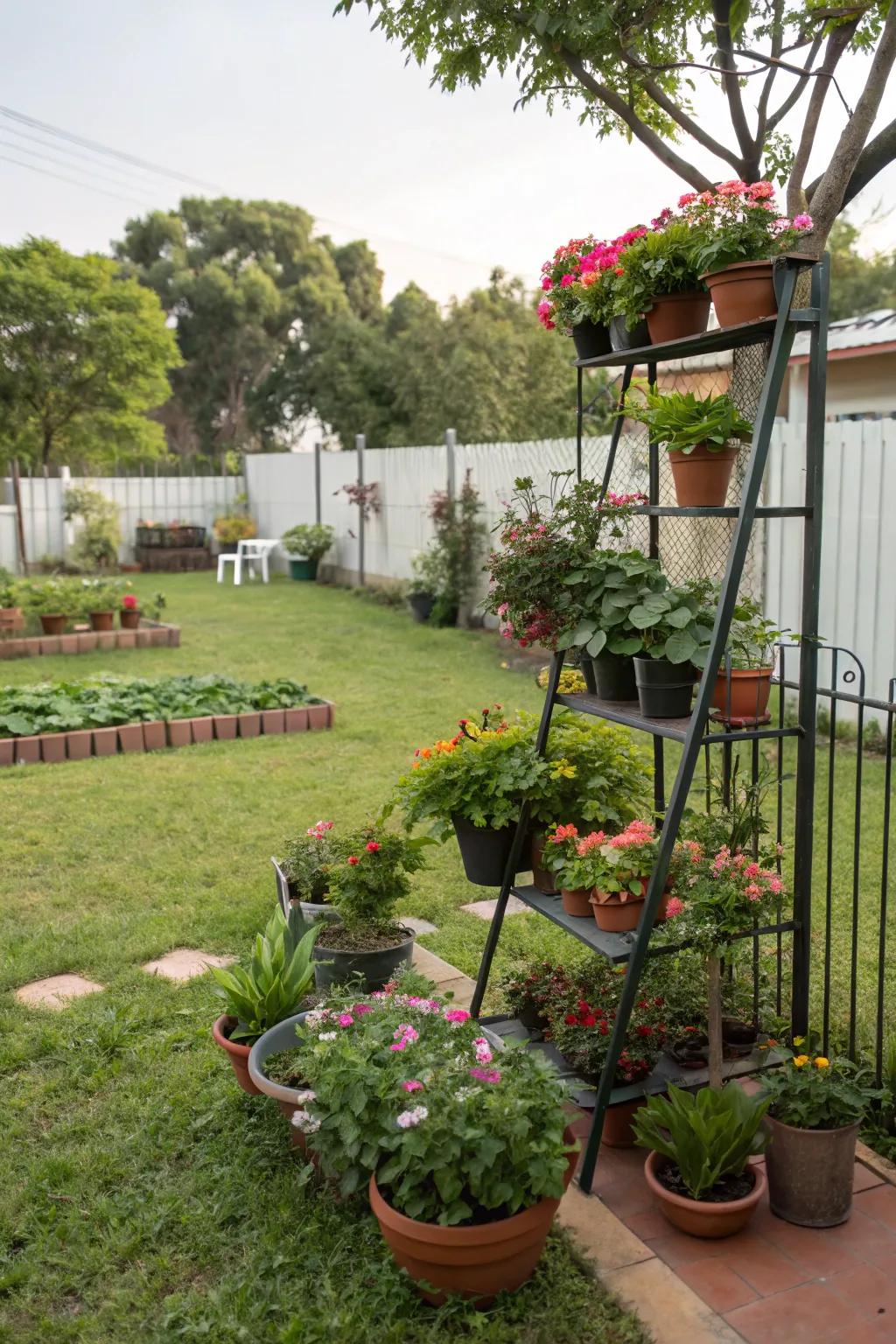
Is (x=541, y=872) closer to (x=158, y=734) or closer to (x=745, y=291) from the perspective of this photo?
(x=745, y=291)

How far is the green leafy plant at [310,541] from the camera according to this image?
1622cm

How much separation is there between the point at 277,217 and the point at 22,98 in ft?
41.1

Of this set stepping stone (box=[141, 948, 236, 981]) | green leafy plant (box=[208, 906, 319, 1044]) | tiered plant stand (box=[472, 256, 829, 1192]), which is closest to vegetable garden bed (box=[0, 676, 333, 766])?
stepping stone (box=[141, 948, 236, 981])

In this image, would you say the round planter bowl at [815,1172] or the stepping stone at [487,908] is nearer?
the round planter bowl at [815,1172]

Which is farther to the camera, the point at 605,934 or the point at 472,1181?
the point at 605,934

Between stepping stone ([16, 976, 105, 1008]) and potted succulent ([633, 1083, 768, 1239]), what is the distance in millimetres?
2016

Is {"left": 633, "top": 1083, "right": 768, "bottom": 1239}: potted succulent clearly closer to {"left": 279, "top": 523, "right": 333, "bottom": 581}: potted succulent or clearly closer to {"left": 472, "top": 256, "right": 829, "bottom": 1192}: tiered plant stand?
{"left": 472, "top": 256, "right": 829, "bottom": 1192}: tiered plant stand

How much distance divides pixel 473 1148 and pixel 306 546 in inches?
577

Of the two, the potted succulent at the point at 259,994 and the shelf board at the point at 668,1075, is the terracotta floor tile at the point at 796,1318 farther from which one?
the potted succulent at the point at 259,994

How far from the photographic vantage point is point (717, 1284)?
226 cm

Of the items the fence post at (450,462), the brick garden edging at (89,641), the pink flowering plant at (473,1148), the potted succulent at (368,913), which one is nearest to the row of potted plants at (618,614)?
the potted succulent at (368,913)

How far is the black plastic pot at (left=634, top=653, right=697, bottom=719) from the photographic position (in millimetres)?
2664

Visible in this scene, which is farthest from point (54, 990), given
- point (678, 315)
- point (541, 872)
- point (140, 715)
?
point (140, 715)

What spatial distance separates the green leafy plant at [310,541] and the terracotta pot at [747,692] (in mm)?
13946
